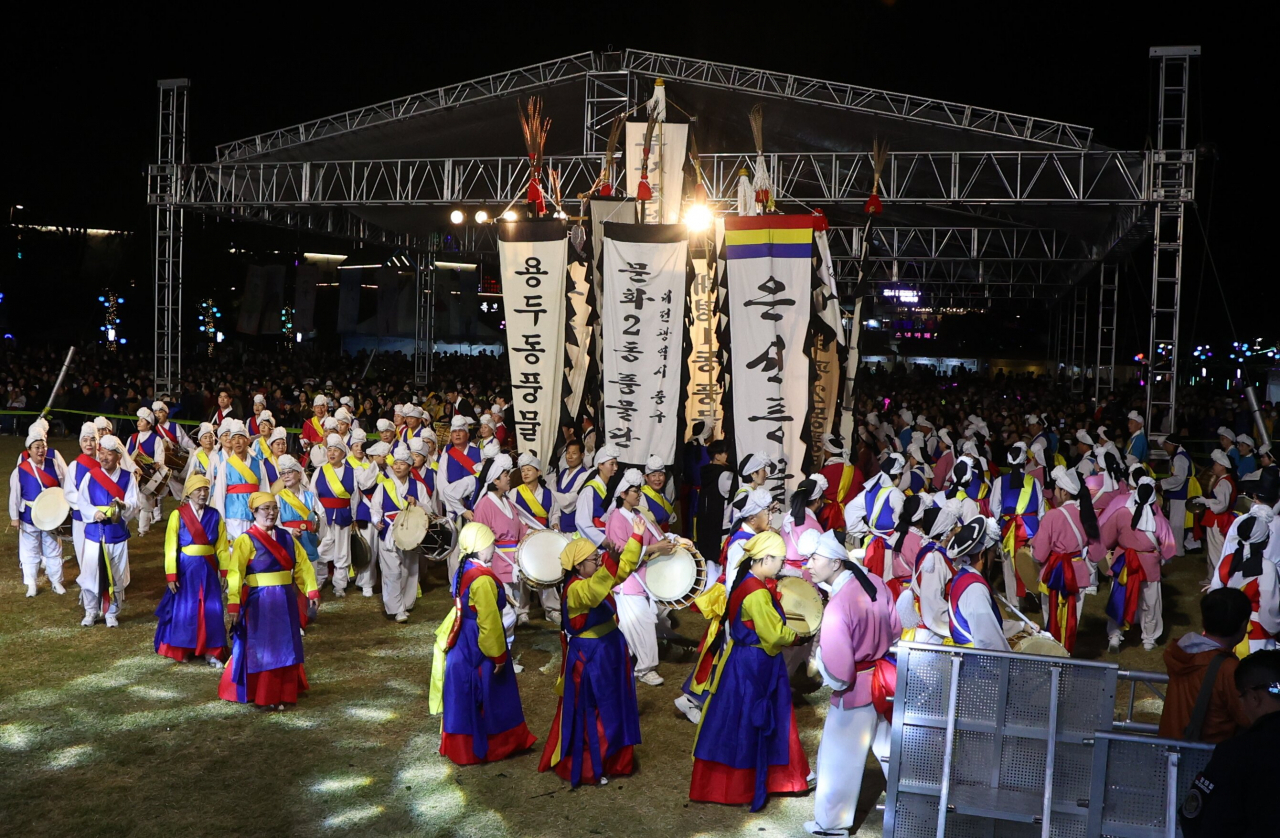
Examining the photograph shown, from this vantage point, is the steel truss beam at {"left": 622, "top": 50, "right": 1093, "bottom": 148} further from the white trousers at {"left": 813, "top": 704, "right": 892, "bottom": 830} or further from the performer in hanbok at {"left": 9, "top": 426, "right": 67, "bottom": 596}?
the white trousers at {"left": 813, "top": 704, "right": 892, "bottom": 830}

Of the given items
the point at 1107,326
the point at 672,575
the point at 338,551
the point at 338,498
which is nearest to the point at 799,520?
the point at 672,575

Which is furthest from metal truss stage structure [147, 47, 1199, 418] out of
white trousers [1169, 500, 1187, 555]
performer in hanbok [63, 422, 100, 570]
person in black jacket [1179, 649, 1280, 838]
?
person in black jacket [1179, 649, 1280, 838]

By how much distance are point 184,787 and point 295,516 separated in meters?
3.53

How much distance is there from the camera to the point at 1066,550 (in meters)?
8.38

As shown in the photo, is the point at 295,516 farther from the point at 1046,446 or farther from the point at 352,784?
the point at 1046,446

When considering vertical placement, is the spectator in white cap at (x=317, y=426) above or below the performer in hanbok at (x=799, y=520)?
above

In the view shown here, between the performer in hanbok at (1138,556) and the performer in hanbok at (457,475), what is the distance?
584 cm

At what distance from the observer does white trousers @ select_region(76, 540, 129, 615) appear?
8805 mm

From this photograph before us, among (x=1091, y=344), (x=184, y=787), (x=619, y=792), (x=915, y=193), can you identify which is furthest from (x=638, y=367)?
(x=1091, y=344)

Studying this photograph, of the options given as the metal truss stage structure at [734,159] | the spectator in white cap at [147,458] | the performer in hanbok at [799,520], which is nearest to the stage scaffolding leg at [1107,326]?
the metal truss stage structure at [734,159]

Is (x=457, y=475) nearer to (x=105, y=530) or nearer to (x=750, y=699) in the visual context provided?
(x=105, y=530)

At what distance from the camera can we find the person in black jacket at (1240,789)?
9.43 ft

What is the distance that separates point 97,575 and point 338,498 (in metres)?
2.18

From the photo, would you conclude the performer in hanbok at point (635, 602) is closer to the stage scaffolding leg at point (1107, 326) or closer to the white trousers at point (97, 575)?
the white trousers at point (97, 575)
